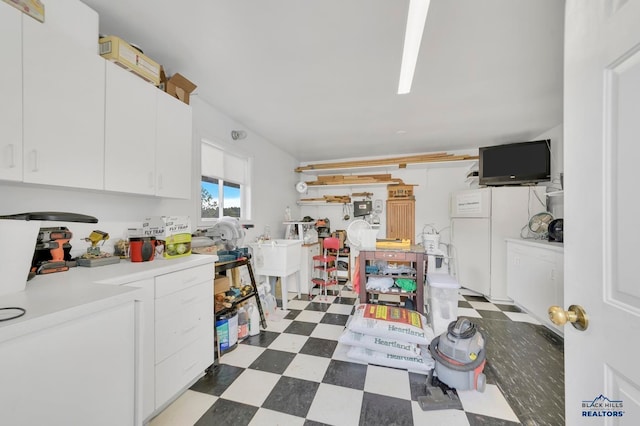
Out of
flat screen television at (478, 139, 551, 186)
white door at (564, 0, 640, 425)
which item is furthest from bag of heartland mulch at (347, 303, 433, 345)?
flat screen television at (478, 139, 551, 186)

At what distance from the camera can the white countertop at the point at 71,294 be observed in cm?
72

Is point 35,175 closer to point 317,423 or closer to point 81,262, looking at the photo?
point 81,262

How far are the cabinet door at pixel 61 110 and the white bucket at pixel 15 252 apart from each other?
14.2 inches

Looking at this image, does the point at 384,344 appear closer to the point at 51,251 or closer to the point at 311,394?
the point at 311,394

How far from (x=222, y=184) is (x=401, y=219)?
137 inches

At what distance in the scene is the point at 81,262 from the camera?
58.1 inches

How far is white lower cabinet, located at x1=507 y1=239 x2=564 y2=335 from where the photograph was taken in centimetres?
254

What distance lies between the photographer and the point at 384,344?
199 cm

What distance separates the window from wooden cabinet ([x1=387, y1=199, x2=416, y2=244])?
2919 millimetres

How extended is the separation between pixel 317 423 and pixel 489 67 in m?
3.06

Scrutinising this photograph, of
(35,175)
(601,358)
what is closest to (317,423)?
(601,358)

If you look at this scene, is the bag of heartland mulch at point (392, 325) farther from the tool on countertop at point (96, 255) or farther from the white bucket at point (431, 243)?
the tool on countertop at point (96, 255)

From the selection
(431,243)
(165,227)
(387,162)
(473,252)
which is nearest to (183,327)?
(165,227)

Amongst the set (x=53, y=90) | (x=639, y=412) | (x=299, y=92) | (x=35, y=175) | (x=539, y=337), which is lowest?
(x=539, y=337)
